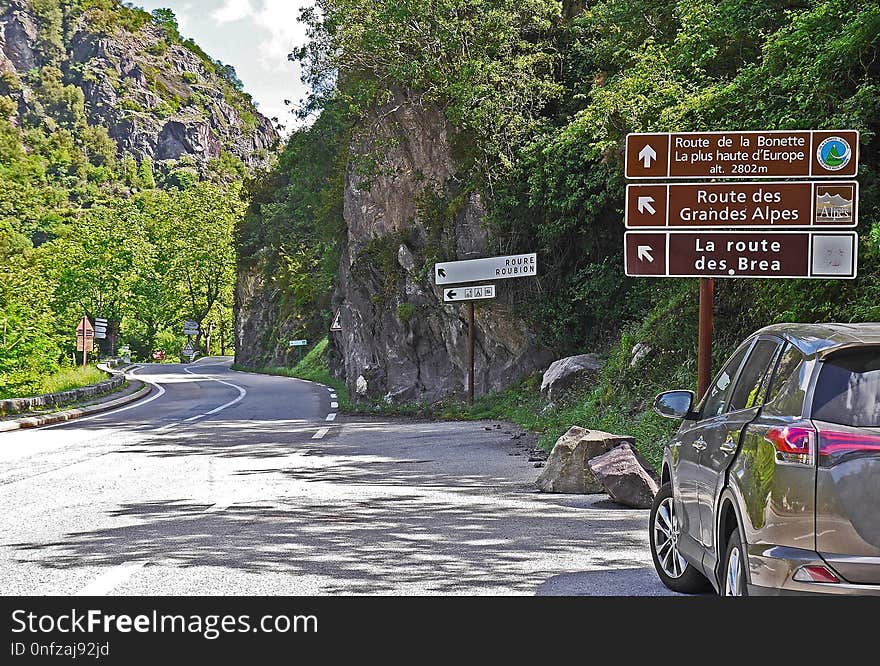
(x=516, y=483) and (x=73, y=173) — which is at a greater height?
(x=73, y=173)

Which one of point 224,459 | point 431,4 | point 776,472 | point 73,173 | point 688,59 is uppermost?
point 73,173

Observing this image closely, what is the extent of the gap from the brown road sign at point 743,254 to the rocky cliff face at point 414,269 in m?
14.1

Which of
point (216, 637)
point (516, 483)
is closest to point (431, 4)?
point (516, 483)

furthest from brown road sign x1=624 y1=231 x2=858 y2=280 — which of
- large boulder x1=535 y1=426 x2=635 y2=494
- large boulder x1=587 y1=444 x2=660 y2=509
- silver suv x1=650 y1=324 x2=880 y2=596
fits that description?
silver suv x1=650 y1=324 x2=880 y2=596

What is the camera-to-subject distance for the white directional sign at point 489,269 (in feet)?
76.2

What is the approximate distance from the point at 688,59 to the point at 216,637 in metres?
16.4

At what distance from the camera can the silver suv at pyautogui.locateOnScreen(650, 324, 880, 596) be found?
3.96 m

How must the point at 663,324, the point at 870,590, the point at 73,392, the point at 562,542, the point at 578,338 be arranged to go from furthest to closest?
the point at 73,392 → the point at 578,338 → the point at 663,324 → the point at 562,542 → the point at 870,590

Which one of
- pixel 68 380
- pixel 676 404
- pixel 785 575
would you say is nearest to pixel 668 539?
pixel 676 404

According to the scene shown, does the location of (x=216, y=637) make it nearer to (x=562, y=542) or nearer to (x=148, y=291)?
(x=562, y=542)

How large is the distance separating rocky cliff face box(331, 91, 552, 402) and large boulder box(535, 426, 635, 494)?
13.9 meters

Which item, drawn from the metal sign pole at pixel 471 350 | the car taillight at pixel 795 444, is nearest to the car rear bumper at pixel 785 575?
the car taillight at pixel 795 444

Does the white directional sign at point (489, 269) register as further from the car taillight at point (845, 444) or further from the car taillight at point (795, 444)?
the car taillight at point (845, 444)

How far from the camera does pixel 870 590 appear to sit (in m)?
3.96
